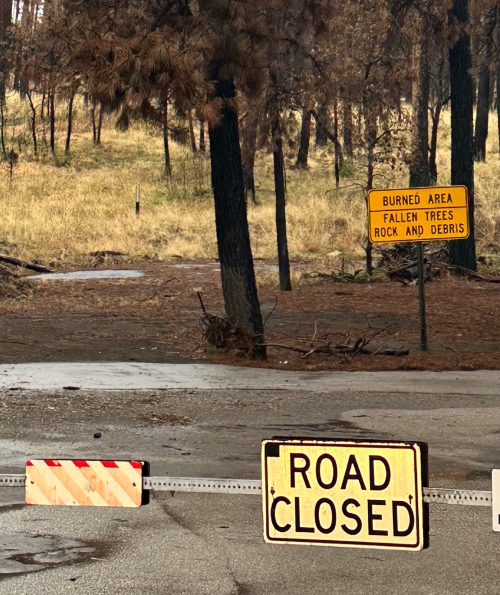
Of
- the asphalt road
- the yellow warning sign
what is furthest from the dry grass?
the asphalt road

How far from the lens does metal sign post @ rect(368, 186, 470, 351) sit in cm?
1602

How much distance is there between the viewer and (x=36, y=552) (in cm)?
650

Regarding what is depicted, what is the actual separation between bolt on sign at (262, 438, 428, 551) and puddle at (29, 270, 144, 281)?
23641mm

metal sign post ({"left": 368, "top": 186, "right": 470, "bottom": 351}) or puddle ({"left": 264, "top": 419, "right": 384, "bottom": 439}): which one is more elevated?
metal sign post ({"left": 368, "top": 186, "right": 470, "bottom": 351})

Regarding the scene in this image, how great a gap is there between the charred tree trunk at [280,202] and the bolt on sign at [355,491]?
18452 millimetres

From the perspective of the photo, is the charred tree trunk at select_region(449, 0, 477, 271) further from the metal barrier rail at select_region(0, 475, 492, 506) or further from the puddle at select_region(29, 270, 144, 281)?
the metal barrier rail at select_region(0, 475, 492, 506)

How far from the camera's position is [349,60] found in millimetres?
27812

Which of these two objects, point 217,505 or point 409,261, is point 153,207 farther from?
point 217,505

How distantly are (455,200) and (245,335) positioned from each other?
136 inches

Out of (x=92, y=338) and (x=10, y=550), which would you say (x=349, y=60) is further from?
(x=10, y=550)

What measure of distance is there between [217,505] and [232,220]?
30.7ft

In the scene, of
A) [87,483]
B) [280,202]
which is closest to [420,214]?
[280,202]

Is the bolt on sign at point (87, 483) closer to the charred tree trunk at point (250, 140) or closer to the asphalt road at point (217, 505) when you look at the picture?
the asphalt road at point (217, 505)

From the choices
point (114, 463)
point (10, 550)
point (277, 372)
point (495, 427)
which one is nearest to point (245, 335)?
point (277, 372)
